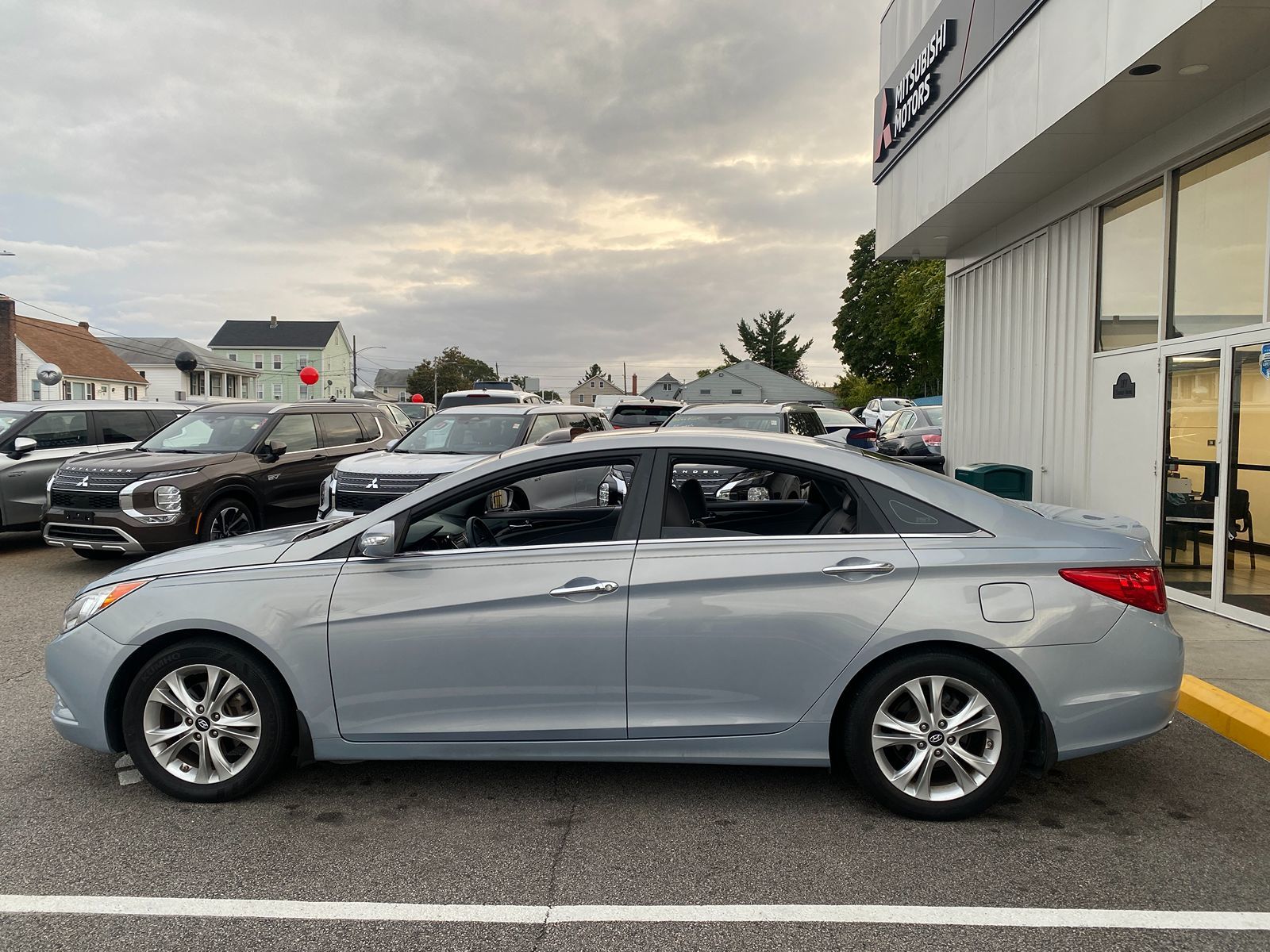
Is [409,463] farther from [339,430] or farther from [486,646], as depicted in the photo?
[486,646]

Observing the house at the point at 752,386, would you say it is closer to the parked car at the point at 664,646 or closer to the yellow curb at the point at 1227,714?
the yellow curb at the point at 1227,714

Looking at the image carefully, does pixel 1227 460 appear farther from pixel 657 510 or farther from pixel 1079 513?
pixel 657 510

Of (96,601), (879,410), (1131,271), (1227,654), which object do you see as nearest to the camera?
(96,601)

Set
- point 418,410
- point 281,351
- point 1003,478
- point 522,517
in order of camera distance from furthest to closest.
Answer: point 281,351 < point 418,410 < point 1003,478 < point 522,517

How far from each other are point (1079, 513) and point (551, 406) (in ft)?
25.6

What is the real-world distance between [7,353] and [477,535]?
4772cm

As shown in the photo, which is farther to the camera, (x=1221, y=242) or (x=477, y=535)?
(x=1221, y=242)

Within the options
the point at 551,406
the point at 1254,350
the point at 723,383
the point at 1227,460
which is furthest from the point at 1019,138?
the point at 723,383

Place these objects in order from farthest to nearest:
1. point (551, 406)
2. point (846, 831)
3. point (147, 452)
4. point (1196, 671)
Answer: point (551, 406), point (147, 452), point (1196, 671), point (846, 831)

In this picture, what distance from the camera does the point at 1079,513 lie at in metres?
4.17

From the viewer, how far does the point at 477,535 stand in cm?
441

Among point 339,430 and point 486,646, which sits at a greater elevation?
point 339,430

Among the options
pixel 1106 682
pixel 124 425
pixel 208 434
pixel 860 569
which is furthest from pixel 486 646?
pixel 124 425

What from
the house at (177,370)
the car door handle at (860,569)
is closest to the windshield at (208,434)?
the car door handle at (860,569)
